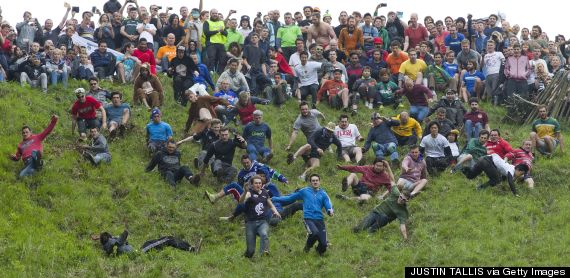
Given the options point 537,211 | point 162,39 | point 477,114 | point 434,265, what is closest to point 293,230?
point 434,265

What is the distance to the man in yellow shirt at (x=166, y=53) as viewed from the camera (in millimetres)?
30641

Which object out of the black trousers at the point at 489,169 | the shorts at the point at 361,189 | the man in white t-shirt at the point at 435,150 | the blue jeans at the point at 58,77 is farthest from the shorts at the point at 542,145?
the blue jeans at the point at 58,77

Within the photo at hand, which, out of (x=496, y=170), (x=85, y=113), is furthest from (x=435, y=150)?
(x=85, y=113)

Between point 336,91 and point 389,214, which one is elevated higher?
point 336,91

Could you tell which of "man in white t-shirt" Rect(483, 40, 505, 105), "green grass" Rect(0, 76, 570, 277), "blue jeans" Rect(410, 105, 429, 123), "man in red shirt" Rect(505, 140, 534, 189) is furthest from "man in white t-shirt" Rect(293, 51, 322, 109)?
"man in red shirt" Rect(505, 140, 534, 189)

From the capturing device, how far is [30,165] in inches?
944

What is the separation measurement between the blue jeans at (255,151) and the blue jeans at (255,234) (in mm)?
3956

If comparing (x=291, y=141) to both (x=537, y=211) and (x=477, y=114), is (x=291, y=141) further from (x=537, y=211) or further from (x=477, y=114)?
(x=537, y=211)

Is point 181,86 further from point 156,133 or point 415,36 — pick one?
point 415,36

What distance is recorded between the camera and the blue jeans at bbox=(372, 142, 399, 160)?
87.2ft

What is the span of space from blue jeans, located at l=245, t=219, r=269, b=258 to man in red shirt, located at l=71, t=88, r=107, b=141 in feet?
20.3

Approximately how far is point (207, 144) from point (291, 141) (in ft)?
8.13

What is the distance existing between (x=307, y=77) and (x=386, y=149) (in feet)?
14.7

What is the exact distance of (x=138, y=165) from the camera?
25.6 meters
